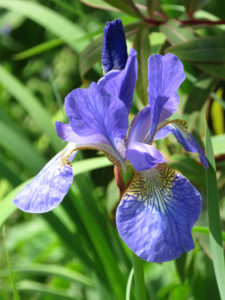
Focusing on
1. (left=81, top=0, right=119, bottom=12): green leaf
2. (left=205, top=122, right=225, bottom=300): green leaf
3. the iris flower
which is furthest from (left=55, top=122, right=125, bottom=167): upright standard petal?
(left=81, top=0, right=119, bottom=12): green leaf

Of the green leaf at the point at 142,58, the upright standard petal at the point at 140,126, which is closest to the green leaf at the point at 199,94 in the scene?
the green leaf at the point at 142,58

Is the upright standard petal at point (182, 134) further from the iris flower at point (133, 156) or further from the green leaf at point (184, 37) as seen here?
the green leaf at point (184, 37)

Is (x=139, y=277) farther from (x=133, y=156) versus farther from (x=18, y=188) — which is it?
(x=18, y=188)

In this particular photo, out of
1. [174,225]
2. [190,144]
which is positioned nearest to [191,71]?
[190,144]

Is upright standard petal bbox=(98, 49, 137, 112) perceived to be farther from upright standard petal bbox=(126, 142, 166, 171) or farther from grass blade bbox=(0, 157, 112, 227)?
grass blade bbox=(0, 157, 112, 227)

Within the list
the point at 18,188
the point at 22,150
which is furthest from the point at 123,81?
the point at 22,150

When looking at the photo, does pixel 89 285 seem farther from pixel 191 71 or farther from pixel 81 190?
pixel 191 71
